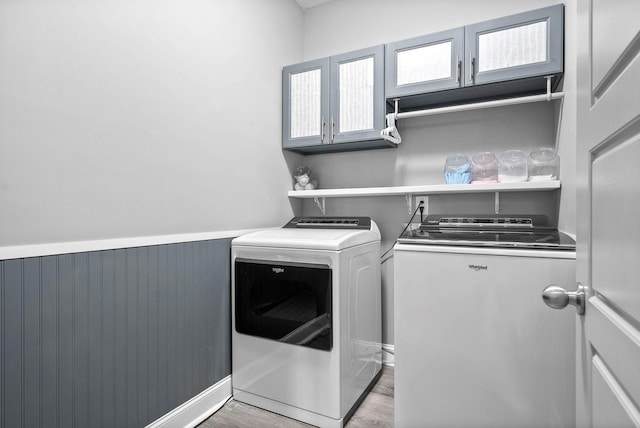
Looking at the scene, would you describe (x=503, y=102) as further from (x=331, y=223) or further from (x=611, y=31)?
(x=611, y=31)

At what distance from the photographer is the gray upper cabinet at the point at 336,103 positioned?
2148 millimetres

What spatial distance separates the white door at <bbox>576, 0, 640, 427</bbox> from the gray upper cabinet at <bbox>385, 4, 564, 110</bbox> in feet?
3.67

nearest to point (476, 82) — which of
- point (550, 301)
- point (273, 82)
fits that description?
point (273, 82)

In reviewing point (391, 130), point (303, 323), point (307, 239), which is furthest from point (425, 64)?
point (303, 323)

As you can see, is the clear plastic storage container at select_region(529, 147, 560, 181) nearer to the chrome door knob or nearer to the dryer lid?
the dryer lid

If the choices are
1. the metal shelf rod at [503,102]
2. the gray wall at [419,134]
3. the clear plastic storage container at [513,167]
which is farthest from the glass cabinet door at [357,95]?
the clear plastic storage container at [513,167]

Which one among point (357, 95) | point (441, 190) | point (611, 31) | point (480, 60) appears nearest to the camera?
point (611, 31)

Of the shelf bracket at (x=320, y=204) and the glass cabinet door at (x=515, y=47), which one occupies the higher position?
the glass cabinet door at (x=515, y=47)

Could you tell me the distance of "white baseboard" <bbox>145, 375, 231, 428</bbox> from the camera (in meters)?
1.58

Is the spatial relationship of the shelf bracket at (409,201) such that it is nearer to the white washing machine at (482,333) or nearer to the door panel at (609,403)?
the white washing machine at (482,333)

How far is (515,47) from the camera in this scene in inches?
69.5

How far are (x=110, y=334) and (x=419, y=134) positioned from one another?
2.12 metres

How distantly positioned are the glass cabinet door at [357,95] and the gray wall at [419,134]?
34 cm

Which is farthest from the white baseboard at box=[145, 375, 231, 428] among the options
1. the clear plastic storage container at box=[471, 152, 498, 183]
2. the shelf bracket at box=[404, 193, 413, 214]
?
the clear plastic storage container at box=[471, 152, 498, 183]
